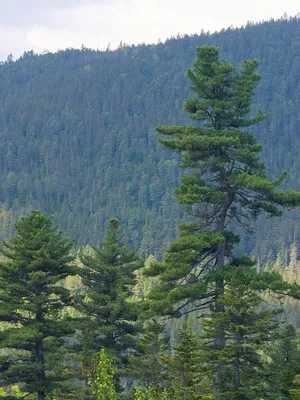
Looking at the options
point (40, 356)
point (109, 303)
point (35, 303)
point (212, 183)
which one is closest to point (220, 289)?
point (212, 183)

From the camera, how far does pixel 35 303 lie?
35875mm

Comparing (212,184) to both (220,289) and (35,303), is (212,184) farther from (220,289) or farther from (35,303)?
(35,303)

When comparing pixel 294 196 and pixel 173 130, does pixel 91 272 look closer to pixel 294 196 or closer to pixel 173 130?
pixel 173 130

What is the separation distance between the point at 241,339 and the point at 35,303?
11.2 meters

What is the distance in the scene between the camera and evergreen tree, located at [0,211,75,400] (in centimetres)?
3588

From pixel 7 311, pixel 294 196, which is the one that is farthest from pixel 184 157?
pixel 7 311

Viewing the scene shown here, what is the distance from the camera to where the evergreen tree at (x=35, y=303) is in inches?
1412

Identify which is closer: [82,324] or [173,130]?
[173,130]

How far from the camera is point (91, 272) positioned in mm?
38688

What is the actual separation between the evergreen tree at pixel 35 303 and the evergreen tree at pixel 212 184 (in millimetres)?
6602

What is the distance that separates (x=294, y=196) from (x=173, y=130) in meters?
5.25

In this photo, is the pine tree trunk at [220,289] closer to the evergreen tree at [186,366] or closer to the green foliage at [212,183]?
the green foliage at [212,183]

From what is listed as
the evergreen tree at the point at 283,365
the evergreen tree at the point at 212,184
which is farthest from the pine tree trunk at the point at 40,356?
the evergreen tree at the point at 283,365

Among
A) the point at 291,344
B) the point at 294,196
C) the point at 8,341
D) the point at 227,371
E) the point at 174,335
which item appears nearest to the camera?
the point at 227,371
